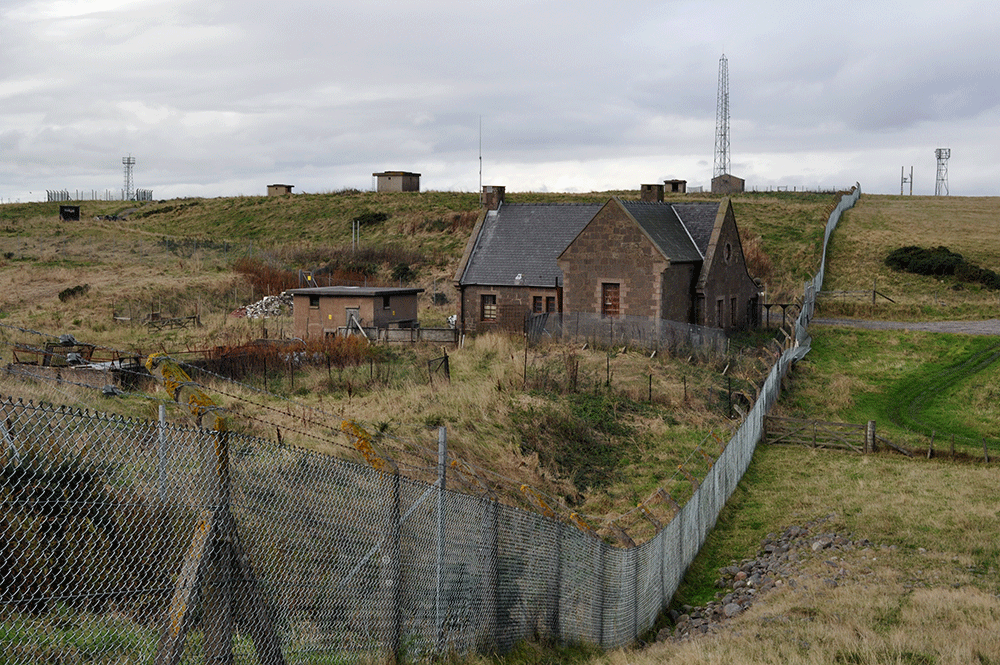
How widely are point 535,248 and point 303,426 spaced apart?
24.3m

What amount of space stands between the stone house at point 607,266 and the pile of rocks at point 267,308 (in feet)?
43.3

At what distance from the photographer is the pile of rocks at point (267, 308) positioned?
49875mm

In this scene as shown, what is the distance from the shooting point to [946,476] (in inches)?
947

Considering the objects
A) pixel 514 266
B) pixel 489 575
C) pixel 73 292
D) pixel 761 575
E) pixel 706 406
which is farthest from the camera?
pixel 73 292

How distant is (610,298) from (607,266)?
4.63 feet

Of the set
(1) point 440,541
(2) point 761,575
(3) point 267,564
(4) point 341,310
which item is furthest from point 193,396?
(4) point 341,310

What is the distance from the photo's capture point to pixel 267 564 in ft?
27.9

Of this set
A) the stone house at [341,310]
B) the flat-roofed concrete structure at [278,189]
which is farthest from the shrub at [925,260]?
the flat-roofed concrete structure at [278,189]

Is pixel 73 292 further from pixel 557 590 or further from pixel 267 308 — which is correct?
pixel 557 590

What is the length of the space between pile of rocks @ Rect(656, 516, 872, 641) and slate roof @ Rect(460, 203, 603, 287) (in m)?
22.6

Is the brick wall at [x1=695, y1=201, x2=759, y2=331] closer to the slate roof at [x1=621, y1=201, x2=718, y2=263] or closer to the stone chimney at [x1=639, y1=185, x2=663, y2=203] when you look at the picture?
the slate roof at [x1=621, y1=201, x2=718, y2=263]

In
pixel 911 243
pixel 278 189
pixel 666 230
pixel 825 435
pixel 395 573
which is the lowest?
pixel 825 435

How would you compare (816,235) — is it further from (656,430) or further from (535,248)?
(656,430)

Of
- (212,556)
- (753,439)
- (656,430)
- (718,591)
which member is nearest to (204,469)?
(212,556)
